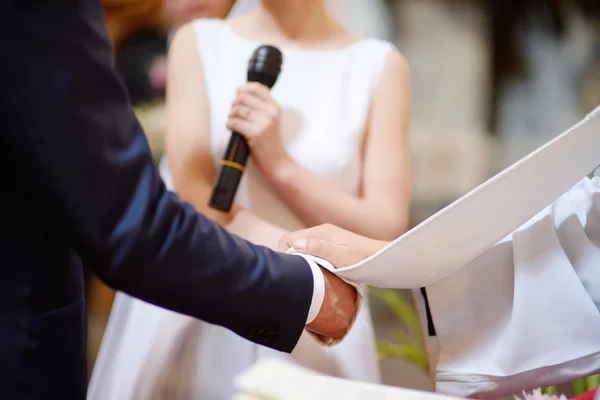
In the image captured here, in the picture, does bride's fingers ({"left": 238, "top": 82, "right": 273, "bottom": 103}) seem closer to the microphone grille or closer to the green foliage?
the microphone grille

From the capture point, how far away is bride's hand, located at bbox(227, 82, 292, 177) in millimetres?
839

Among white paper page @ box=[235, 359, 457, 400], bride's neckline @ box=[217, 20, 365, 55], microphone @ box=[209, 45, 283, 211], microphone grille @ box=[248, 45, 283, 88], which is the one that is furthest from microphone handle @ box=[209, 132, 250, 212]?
white paper page @ box=[235, 359, 457, 400]

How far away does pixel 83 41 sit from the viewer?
517mm

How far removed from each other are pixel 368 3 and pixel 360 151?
108cm

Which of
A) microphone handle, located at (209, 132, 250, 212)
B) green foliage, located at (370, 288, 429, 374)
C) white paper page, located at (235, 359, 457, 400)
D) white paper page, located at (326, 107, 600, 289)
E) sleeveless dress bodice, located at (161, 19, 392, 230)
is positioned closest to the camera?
white paper page, located at (235, 359, 457, 400)

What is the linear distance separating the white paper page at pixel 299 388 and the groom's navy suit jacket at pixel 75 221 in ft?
0.48

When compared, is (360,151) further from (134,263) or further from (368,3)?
(368,3)

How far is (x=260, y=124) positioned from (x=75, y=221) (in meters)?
0.36

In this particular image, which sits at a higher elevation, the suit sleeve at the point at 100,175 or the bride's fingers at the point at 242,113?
the suit sleeve at the point at 100,175

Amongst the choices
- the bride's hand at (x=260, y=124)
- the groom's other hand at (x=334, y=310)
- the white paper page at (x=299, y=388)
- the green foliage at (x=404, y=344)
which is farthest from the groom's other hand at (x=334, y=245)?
the green foliage at (x=404, y=344)

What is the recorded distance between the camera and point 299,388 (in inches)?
16.9

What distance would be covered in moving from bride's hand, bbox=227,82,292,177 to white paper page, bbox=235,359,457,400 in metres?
0.43

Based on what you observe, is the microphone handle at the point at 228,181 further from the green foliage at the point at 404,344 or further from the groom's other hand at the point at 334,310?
the green foliage at the point at 404,344

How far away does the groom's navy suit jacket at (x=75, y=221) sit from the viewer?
50 cm
